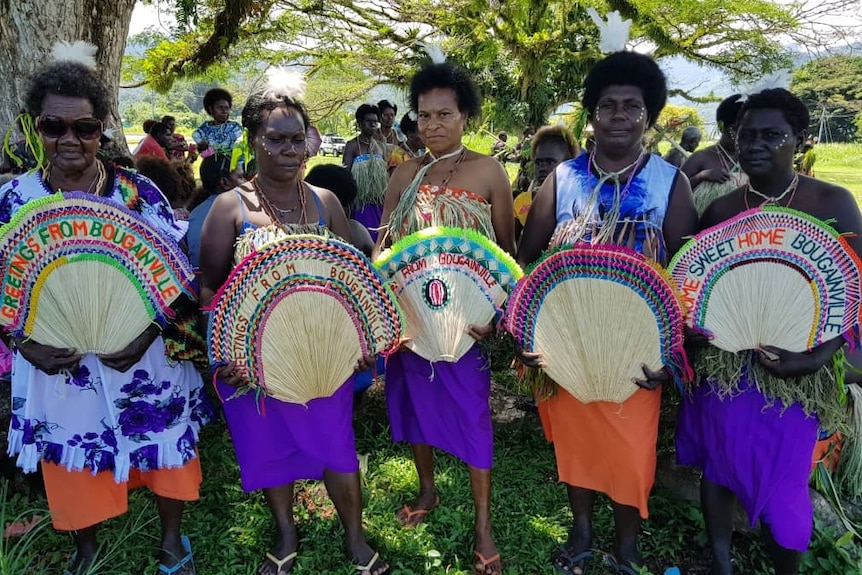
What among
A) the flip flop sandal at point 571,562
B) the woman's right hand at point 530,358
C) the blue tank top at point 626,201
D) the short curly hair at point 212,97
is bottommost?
the flip flop sandal at point 571,562

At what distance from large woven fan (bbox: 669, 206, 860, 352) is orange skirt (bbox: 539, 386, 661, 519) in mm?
432

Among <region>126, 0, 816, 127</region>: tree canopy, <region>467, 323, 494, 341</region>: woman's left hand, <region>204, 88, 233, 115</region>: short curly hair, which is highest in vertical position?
<region>126, 0, 816, 127</region>: tree canopy

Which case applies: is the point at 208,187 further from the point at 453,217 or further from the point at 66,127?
the point at 453,217

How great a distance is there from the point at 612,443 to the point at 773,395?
624 millimetres

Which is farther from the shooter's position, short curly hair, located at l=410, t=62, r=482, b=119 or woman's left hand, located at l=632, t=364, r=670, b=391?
short curly hair, located at l=410, t=62, r=482, b=119

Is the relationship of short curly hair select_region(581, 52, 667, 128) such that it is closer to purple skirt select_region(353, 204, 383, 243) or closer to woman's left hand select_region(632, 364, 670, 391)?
woman's left hand select_region(632, 364, 670, 391)

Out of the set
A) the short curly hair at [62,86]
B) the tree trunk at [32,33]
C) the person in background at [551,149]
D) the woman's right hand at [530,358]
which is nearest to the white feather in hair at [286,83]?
the short curly hair at [62,86]

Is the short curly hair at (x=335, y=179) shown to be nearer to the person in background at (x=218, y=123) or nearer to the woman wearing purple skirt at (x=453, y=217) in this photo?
the woman wearing purple skirt at (x=453, y=217)

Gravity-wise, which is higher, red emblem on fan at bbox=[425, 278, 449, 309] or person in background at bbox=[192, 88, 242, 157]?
person in background at bbox=[192, 88, 242, 157]

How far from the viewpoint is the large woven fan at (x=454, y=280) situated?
2.43 meters

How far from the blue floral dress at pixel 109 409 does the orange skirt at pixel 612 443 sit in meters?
1.61

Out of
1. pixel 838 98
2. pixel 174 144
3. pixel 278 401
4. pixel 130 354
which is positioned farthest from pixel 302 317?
pixel 838 98

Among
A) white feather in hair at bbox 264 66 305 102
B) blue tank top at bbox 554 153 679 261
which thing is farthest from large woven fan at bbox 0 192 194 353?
blue tank top at bbox 554 153 679 261

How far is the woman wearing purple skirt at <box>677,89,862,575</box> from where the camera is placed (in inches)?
86.0
